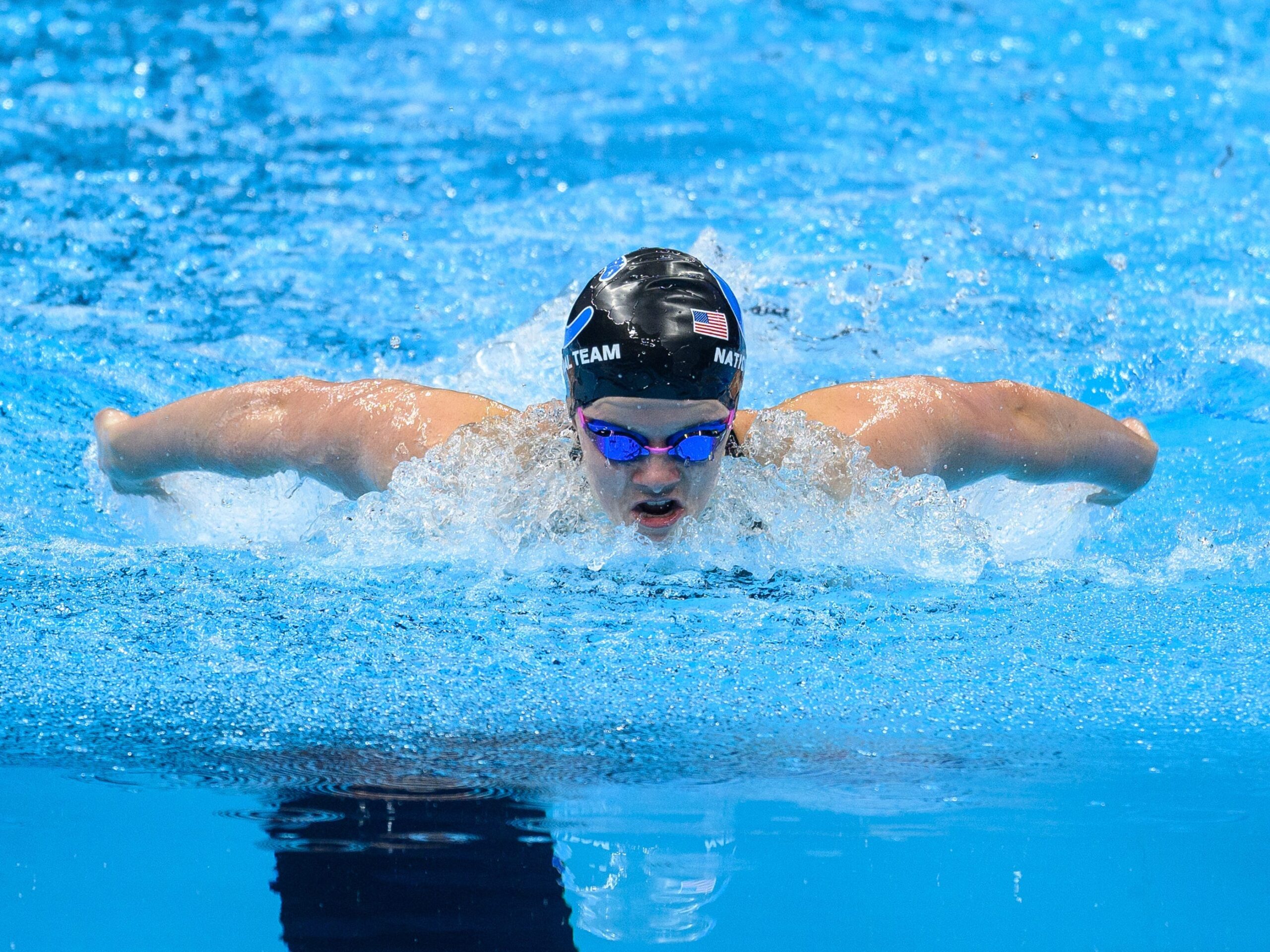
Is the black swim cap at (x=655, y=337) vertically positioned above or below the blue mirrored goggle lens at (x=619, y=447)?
above

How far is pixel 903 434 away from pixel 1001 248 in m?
3.60

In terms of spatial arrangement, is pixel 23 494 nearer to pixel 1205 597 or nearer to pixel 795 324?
pixel 795 324

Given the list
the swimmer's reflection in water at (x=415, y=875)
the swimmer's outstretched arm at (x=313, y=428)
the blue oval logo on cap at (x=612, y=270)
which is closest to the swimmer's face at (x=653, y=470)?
the blue oval logo on cap at (x=612, y=270)

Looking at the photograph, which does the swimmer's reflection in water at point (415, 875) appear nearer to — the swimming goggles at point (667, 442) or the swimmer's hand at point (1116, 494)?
the swimming goggles at point (667, 442)

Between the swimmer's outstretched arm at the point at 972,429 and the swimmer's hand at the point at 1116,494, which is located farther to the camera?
the swimmer's hand at the point at 1116,494

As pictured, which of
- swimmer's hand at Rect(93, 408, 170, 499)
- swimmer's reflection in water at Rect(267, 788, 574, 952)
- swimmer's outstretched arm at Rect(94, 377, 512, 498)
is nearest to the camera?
swimmer's reflection in water at Rect(267, 788, 574, 952)

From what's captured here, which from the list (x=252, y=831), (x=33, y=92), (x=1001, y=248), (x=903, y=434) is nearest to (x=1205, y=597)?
(x=903, y=434)

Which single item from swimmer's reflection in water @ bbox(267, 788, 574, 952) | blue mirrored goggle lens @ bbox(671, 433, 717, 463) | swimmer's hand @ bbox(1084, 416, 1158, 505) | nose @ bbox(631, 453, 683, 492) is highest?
swimmer's hand @ bbox(1084, 416, 1158, 505)

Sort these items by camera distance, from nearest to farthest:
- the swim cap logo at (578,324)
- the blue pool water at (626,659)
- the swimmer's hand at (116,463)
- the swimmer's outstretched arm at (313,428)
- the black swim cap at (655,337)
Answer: the blue pool water at (626,659), the black swim cap at (655,337), the swim cap logo at (578,324), the swimmer's outstretched arm at (313,428), the swimmer's hand at (116,463)

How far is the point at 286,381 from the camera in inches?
156

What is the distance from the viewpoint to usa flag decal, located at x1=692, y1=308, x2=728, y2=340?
3.30 m

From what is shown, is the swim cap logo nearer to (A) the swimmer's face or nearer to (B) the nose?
(A) the swimmer's face

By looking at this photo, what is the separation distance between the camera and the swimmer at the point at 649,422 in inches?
130

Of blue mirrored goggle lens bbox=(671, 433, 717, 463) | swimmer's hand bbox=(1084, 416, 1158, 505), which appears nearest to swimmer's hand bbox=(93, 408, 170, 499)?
blue mirrored goggle lens bbox=(671, 433, 717, 463)
